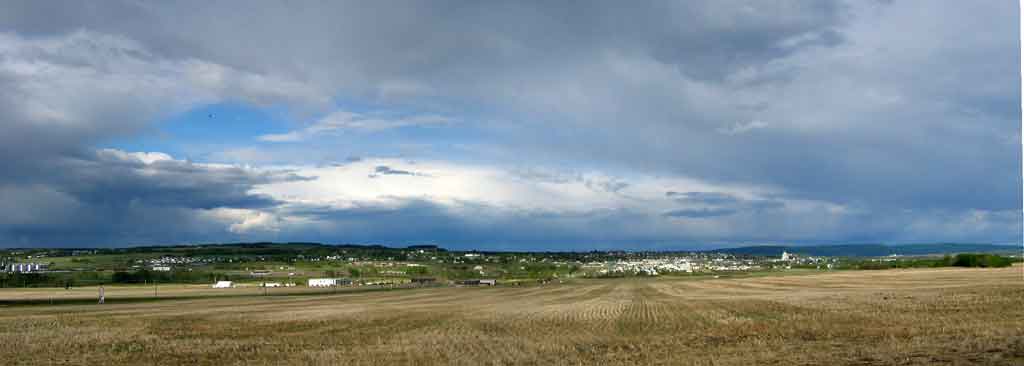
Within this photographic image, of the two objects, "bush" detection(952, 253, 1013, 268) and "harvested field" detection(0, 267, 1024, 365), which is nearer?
"harvested field" detection(0, 267, 1024, 365)

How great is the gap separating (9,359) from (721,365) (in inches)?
1237

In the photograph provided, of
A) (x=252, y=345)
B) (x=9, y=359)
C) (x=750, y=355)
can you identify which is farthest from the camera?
(x=252, y=345)

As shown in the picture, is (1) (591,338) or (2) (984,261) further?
(2) (984,261)

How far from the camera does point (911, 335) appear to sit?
1345 inches

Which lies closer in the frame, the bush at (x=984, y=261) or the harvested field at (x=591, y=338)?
the harvested field at (x=591, y=338)

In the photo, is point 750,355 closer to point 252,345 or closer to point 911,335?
point 911,335

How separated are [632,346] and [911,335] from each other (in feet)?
38.3

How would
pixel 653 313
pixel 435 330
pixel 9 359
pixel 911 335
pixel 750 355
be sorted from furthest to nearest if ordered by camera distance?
1. pixel 653 313
2. pixel 435 330
3. pixel 9 359
4. pixel 911 335
5. pixel 750 355

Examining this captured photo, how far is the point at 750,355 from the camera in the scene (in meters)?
30.0

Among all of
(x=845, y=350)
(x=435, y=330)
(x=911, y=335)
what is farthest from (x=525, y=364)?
(x=435, y=330)

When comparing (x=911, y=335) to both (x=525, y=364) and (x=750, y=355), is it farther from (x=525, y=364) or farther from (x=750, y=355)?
(x=525, y=364)

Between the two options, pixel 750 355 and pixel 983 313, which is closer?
pixel 750 355

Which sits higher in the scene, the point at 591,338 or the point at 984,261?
the point at 591,338

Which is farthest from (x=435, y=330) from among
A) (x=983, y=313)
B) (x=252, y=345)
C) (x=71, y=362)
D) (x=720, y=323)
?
(x=983, y=313)
